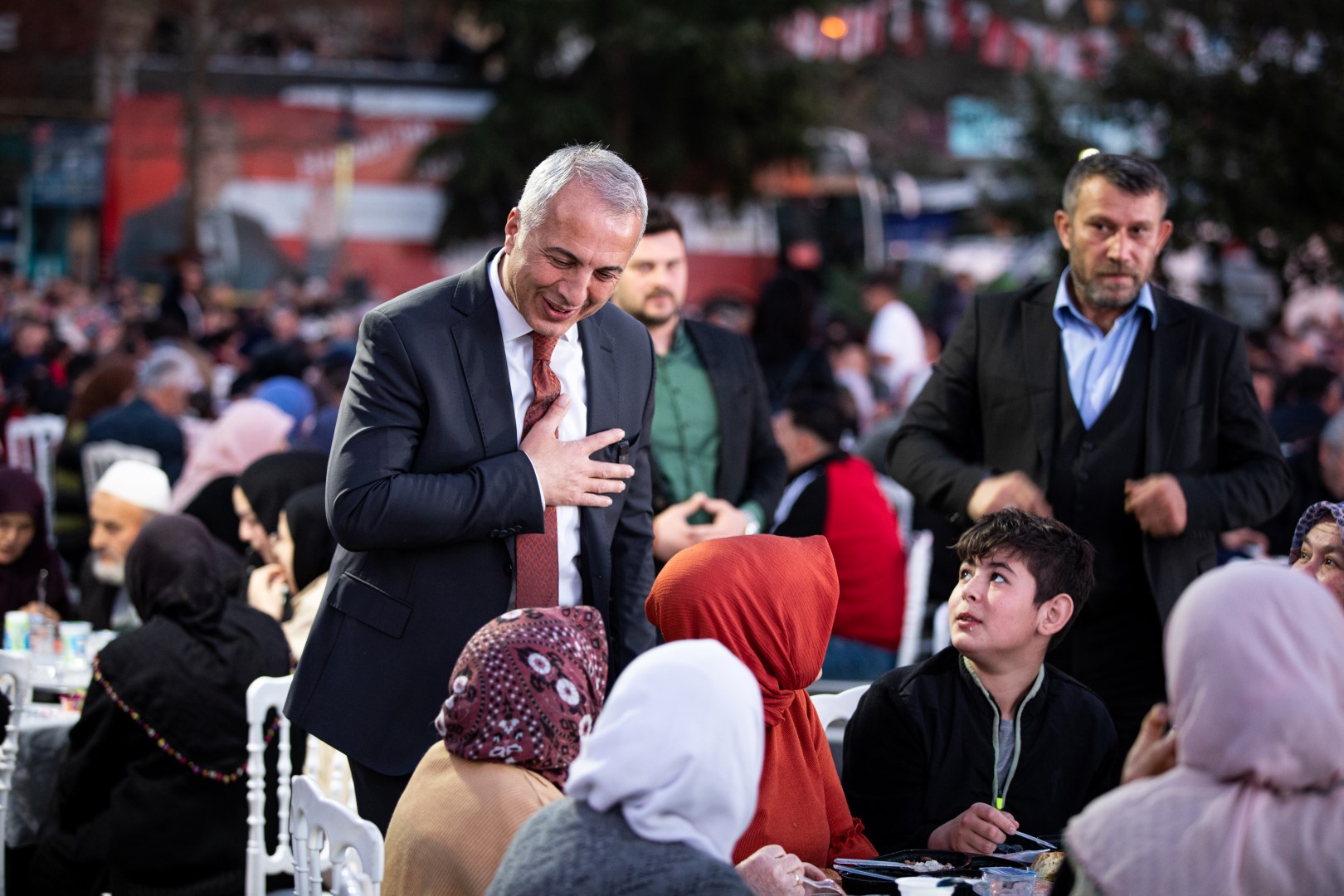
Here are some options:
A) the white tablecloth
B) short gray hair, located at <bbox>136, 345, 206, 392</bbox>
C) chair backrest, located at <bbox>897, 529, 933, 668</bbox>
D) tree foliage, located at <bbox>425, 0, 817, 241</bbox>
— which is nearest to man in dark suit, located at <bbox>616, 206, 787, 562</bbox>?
the white tablecloth

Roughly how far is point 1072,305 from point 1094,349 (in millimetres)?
124

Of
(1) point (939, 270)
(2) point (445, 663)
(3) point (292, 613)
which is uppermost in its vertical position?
(1) point (939, 270)

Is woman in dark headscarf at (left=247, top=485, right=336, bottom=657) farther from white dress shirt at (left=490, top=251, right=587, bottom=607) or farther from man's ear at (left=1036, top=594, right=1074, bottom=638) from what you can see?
man's ear at (left=1036, top=594, right=1074, bottom=638)

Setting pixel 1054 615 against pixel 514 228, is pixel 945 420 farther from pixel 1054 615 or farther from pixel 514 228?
pixel 514 228

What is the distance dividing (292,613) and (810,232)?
17.0 m

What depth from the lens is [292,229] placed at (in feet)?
63.4

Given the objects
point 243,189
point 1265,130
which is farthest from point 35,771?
point 243,189

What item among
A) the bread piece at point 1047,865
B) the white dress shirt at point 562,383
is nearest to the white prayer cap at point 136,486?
the white dress shirt at point 562,383

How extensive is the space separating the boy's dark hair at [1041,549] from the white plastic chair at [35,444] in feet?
21.9

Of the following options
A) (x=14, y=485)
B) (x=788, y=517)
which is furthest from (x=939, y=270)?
(x=14, y=485)

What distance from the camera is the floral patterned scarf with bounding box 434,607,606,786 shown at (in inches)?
85.4

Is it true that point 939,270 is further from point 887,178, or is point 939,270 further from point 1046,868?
point 1046,868

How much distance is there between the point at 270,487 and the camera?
4.92 meters

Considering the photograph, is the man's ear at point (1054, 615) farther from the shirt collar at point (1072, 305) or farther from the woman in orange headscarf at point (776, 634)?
the shirt collar at point (1072, 305)
